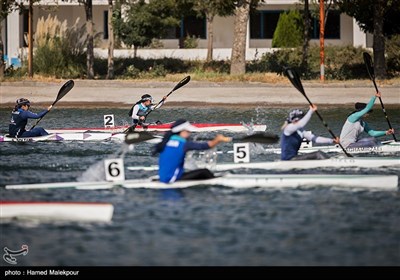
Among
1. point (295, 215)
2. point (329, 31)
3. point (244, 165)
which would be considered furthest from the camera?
point (329, 31)

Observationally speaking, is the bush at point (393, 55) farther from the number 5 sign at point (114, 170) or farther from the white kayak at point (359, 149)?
the number 5 sign at point (114, 170)

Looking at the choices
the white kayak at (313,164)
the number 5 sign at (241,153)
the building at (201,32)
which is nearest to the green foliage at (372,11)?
the building at (201,32)

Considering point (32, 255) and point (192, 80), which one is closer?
point (32, 255)

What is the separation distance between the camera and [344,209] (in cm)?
2005

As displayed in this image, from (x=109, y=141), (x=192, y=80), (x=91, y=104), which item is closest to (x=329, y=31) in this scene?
(x=192, y=80)

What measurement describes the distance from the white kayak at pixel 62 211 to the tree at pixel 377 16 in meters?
26.0

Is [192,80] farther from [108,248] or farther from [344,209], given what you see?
[108,248]

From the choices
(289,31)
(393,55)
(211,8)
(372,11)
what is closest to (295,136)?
(372,11)

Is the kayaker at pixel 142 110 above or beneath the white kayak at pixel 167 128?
above

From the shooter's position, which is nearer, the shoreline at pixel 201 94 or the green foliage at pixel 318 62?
the shoreline at pixel 201 94

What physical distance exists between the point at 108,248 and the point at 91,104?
2488 centimetres

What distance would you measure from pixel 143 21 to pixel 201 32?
7.91m

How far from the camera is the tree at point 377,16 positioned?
44188mm

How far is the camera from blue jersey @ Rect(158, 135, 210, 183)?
20.8m
